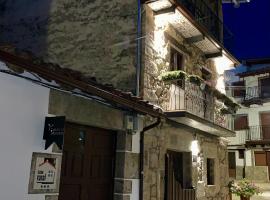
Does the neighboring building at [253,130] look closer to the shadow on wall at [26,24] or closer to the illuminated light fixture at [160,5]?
the illuminated light fixture at [160,5]

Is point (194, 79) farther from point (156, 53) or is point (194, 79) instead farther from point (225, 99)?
point (225, 99)

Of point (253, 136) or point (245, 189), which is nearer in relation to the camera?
point (245, 189)

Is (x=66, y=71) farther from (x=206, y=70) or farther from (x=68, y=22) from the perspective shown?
(x=206, y=70)

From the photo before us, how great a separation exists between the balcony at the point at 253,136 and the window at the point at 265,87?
257 centimetres

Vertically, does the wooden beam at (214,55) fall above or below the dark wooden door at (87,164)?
above

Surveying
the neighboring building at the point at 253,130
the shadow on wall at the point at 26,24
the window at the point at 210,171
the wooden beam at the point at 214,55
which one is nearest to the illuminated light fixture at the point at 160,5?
the shadow on wall at the point at 26,24

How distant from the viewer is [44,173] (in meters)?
5.29

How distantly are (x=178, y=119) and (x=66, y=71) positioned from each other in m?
4.52

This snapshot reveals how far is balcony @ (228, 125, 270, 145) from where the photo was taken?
25.7 meters

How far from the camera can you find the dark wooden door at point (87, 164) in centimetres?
614

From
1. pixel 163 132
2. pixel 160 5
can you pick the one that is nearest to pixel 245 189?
pixel 163 132

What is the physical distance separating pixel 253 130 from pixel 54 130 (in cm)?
2394

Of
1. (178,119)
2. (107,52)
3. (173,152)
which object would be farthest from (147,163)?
(107,52)

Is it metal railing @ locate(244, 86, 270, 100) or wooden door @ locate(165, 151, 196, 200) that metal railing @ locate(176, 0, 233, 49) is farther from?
metal railing @ locate(244, 86, 270, 100)
